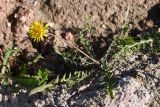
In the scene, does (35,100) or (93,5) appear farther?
(93,5)

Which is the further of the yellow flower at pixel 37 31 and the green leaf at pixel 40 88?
the yellow flower at pixel 37 31

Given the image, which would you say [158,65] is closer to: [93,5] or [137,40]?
[137,40]

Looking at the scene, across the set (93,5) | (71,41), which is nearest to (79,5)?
(93,5)

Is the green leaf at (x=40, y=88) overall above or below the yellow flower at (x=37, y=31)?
below

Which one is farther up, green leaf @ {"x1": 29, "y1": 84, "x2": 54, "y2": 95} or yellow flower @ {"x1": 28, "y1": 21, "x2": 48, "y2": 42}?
yellow flower @ {"x1": 28, "y1": 21, "x2": 48, "y2": 42}

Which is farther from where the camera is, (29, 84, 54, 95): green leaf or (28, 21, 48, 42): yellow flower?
(28, 21, 48, 42): yellow flower

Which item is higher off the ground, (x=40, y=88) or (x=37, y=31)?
(x=37, y=31)

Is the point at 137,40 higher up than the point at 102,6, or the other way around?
the point at 102,6

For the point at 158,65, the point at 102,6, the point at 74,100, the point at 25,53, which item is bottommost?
the point at 74,100

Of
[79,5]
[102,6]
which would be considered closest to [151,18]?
[102,6]
